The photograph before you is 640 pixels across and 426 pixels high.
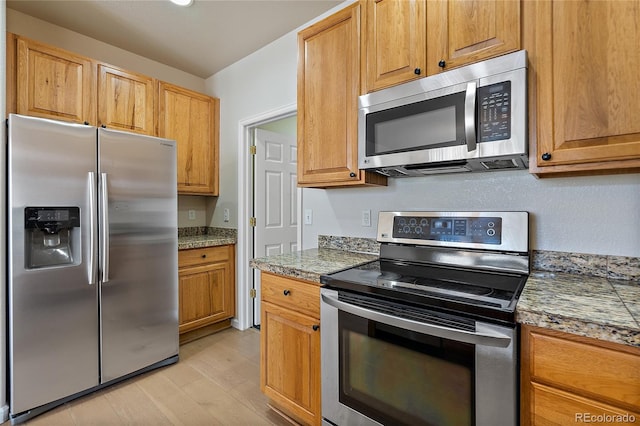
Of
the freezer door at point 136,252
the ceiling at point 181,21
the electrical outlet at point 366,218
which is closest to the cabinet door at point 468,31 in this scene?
the electrical outlet at point 366,218

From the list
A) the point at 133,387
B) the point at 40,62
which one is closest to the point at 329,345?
the point at 133,387

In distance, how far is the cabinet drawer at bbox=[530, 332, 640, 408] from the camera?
0.81 meters

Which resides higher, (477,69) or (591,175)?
(477,69)

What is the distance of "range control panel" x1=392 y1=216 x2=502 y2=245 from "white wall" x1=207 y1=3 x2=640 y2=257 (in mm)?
112

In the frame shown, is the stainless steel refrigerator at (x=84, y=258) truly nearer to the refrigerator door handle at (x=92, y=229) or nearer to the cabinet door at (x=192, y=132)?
the refrigerator door handle at (x=92, y=229)

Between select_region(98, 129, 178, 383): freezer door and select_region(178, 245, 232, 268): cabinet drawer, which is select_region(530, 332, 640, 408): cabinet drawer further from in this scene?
select_region(178, 245, 232, 268): cabinet drawer

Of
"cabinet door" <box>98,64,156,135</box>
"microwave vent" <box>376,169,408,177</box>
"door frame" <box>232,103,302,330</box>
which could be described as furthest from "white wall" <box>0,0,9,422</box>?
"microwave vent" <box>376,169,408,177</box>

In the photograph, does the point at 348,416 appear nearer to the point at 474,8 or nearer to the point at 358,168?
the point at 358,168

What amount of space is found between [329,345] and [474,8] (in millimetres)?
1587

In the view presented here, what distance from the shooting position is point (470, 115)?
1.25m

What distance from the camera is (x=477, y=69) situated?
4.20ft

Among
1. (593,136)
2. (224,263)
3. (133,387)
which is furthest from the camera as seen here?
(224,263)

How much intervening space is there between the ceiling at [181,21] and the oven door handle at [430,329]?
212 centimetres

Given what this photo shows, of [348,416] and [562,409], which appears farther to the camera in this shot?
[348,416]
